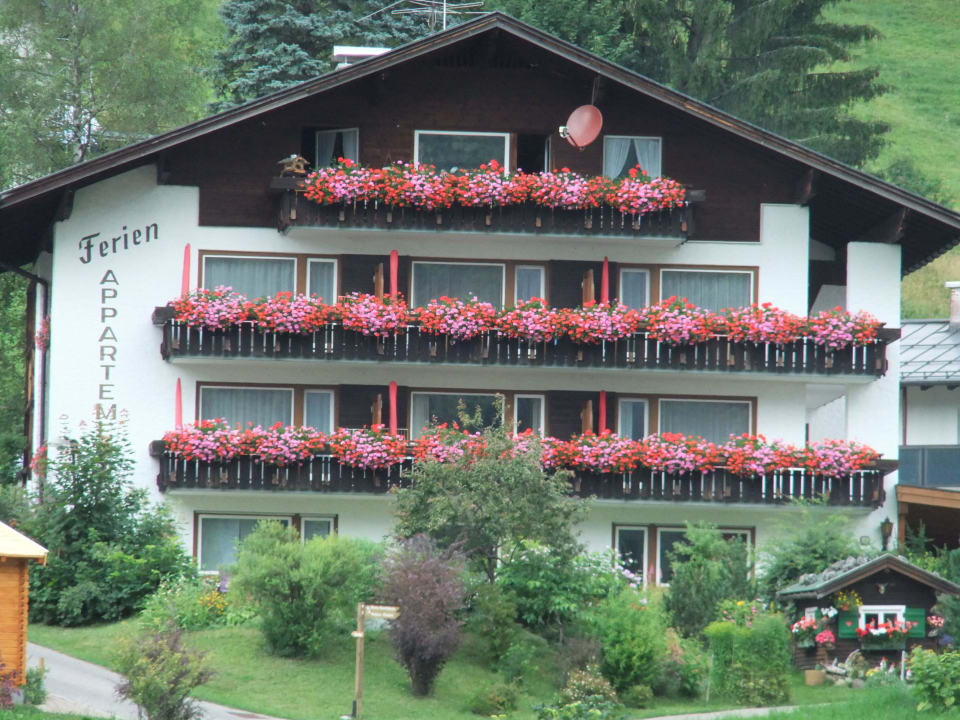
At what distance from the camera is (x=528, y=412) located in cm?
3394

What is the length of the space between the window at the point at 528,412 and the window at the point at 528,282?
83.7 inches

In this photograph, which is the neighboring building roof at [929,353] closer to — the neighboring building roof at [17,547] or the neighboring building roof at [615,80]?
the neighboring building roof at [615,80]

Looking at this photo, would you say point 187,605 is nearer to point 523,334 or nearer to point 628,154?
point 523,334

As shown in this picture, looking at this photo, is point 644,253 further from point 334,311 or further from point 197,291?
point 197,291

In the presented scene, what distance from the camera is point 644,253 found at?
34.1 metres

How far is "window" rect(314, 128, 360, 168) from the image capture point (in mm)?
33812

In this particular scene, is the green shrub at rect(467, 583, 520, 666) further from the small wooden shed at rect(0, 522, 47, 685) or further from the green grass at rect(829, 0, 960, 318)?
the green grass at rect(829, 0, 960, 318)

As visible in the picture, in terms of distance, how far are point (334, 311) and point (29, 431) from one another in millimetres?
8654

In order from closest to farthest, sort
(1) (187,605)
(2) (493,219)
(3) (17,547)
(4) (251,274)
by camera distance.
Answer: (3) (17,547), (1) (187,605), (2) (493,219), (4) (251,274)

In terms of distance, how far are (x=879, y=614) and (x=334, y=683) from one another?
900cm

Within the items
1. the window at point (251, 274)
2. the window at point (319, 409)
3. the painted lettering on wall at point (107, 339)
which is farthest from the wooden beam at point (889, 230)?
the painted lettering on wall at point (107, 339)

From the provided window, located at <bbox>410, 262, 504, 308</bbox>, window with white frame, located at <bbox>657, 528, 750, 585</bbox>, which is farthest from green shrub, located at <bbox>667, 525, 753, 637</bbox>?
window, located at <bbox>410, 262, 504, 308</bbox>

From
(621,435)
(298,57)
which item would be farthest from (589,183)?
(298,57)

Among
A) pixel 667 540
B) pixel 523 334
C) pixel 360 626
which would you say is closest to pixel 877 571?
pixel 667 540
